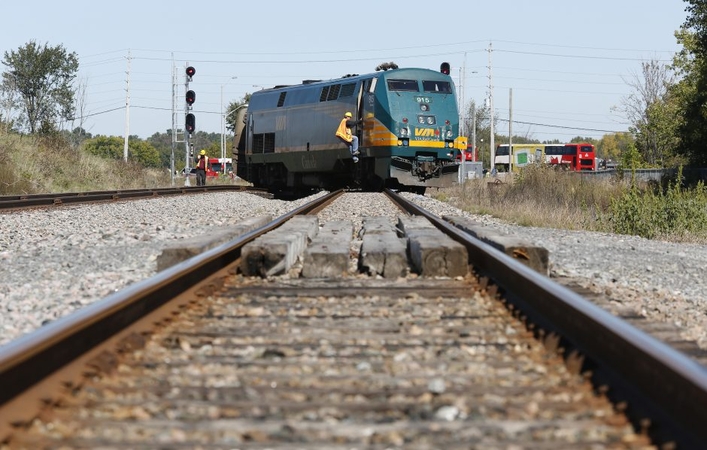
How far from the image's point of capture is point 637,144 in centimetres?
7562

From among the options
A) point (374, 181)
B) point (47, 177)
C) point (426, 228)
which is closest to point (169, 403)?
point (426, 228)

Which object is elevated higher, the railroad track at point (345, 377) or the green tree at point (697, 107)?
the green tree at point (697, 107)

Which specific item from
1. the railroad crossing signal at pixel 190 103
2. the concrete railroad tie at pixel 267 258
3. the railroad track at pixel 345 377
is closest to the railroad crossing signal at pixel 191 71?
the railroad crossing signal at pixel 190 103

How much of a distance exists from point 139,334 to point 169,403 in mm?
1086

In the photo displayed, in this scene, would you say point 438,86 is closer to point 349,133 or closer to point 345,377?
point 349,133

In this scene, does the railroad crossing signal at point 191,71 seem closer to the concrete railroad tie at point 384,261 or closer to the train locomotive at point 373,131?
the train locomotive at point 373,131

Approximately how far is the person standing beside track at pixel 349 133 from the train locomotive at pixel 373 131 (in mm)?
138

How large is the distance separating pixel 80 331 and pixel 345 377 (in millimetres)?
1010

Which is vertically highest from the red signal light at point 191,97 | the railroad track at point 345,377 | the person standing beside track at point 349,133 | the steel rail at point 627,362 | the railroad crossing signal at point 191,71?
the railroad crossing signal at point 191,71

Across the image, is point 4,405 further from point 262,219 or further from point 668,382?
point 262,219

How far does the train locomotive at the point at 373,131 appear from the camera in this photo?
22.8m

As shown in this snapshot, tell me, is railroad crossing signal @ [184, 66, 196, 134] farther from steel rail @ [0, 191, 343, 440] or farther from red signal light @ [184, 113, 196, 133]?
steel rail @ [0, 191, 343, 440]

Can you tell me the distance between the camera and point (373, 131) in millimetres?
22969

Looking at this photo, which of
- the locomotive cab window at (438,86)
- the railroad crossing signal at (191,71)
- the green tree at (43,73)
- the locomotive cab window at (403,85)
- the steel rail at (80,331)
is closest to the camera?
the steel rail at (80,331)
